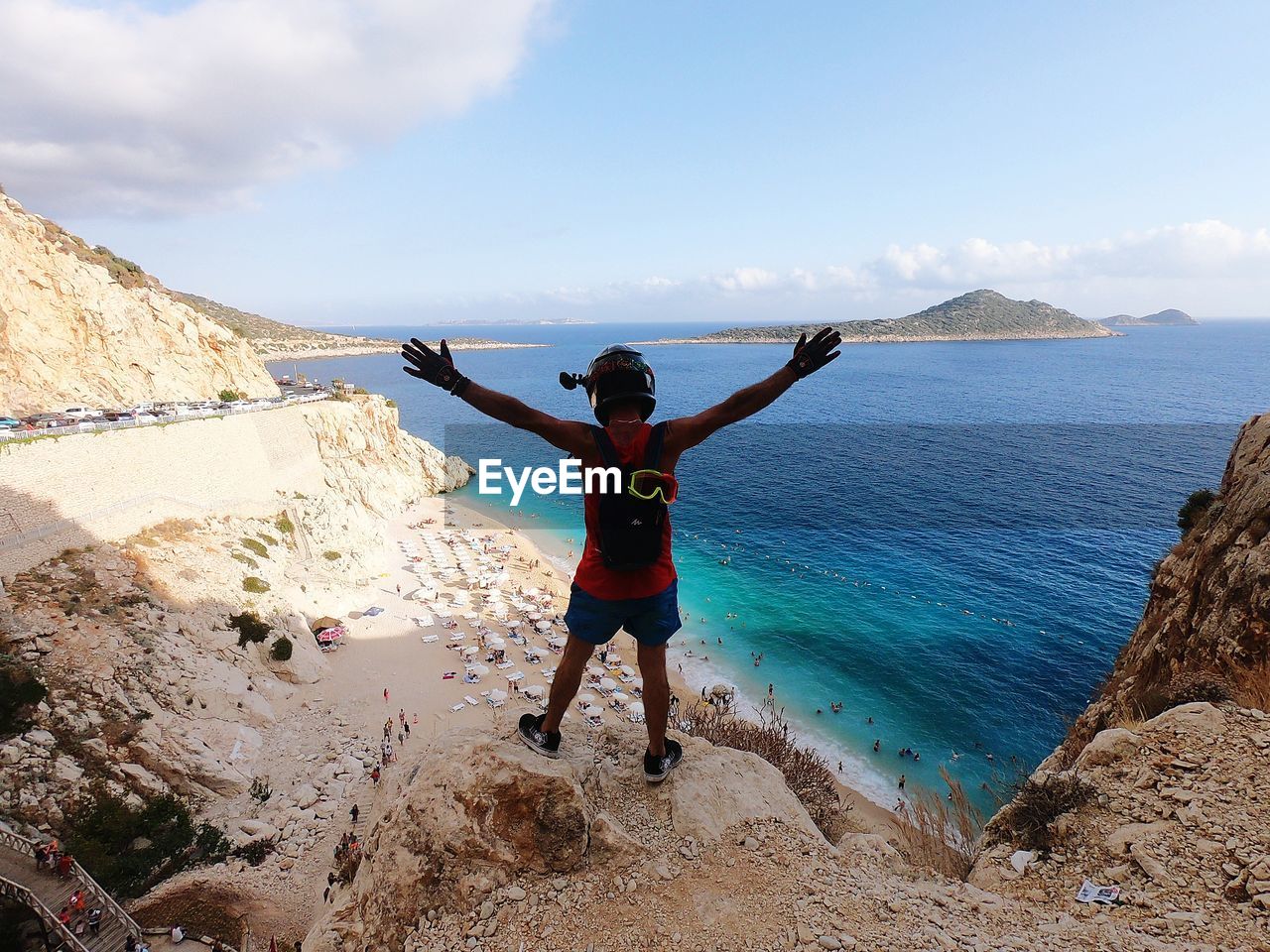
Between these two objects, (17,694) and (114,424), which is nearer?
(17,694)

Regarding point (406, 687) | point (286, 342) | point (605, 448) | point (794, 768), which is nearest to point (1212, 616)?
point (794, 768)

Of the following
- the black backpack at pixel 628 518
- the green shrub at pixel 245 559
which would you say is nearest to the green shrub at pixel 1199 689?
the black backpack at pixel 628 518

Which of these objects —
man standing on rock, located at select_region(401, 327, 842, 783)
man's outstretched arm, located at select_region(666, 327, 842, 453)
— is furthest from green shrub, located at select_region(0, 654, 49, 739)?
man's outstretched arm, located at select_region(666, 327, 842, 453)

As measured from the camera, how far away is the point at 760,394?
4051 mm

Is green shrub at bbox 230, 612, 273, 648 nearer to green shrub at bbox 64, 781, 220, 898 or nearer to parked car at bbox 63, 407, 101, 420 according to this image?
green shrub at bbox 64, 781, 220, 898

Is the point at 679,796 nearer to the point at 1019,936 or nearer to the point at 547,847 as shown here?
the point at 547,847

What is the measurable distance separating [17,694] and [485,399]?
1950 centimetres

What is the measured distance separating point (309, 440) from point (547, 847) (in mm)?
40062

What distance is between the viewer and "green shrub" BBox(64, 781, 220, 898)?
12344 millimetres

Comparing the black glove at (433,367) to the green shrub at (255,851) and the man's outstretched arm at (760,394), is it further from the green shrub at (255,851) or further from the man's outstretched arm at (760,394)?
the green shrub at (255,851)

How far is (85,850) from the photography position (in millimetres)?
12328

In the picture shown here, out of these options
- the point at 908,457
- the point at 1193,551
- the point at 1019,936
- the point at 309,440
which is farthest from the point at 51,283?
the point at 908,457

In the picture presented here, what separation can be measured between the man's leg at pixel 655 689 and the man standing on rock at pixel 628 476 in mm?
12

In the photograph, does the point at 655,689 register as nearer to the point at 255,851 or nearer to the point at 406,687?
the point at 255,851
